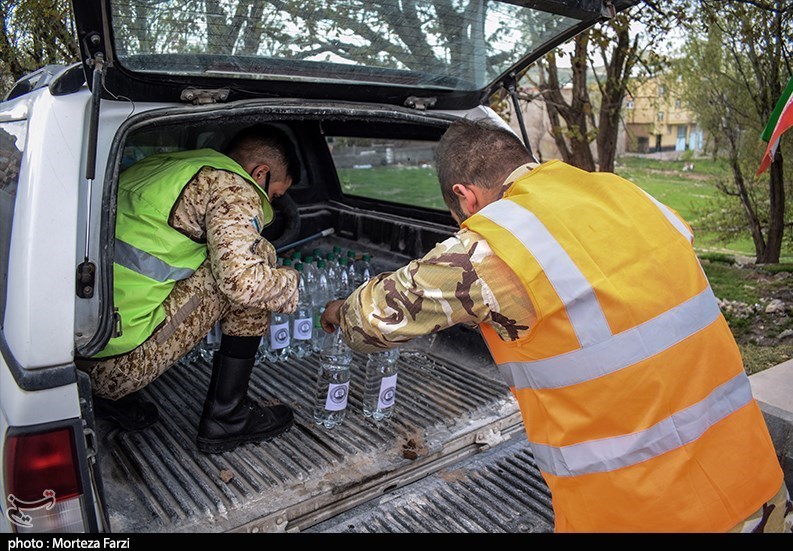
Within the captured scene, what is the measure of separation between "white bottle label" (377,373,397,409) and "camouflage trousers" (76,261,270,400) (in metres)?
0.61

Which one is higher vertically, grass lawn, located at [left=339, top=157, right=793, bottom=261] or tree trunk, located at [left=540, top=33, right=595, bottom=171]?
tree trunk, located at [left=540, top=33, right=595, bottom=171]

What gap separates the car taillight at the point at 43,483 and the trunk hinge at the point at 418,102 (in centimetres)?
191

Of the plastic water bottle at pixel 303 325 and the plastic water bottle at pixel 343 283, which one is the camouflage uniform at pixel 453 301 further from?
the plastic water bottle at pixel 343 283

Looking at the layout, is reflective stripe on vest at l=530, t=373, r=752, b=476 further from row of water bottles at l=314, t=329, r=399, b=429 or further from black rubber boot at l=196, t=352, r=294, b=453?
black rubber boot at l=196, t=352, r=294, b=453

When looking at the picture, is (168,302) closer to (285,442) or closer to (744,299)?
(285,442)

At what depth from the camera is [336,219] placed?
17.9ft

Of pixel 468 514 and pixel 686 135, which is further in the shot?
pixel 686 135

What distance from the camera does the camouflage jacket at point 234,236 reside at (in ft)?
8.31

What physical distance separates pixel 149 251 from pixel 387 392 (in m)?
1.24

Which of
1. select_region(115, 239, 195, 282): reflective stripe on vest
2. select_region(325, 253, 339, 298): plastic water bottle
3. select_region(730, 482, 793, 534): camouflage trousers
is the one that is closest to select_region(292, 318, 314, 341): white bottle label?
select_region(325, 253, 339, 298): plastic water bottle

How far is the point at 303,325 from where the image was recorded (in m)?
3.98

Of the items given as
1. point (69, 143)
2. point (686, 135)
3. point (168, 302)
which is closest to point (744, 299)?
point (168, 302)

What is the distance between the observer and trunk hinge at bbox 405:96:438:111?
298 cm

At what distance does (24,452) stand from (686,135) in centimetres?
5352
